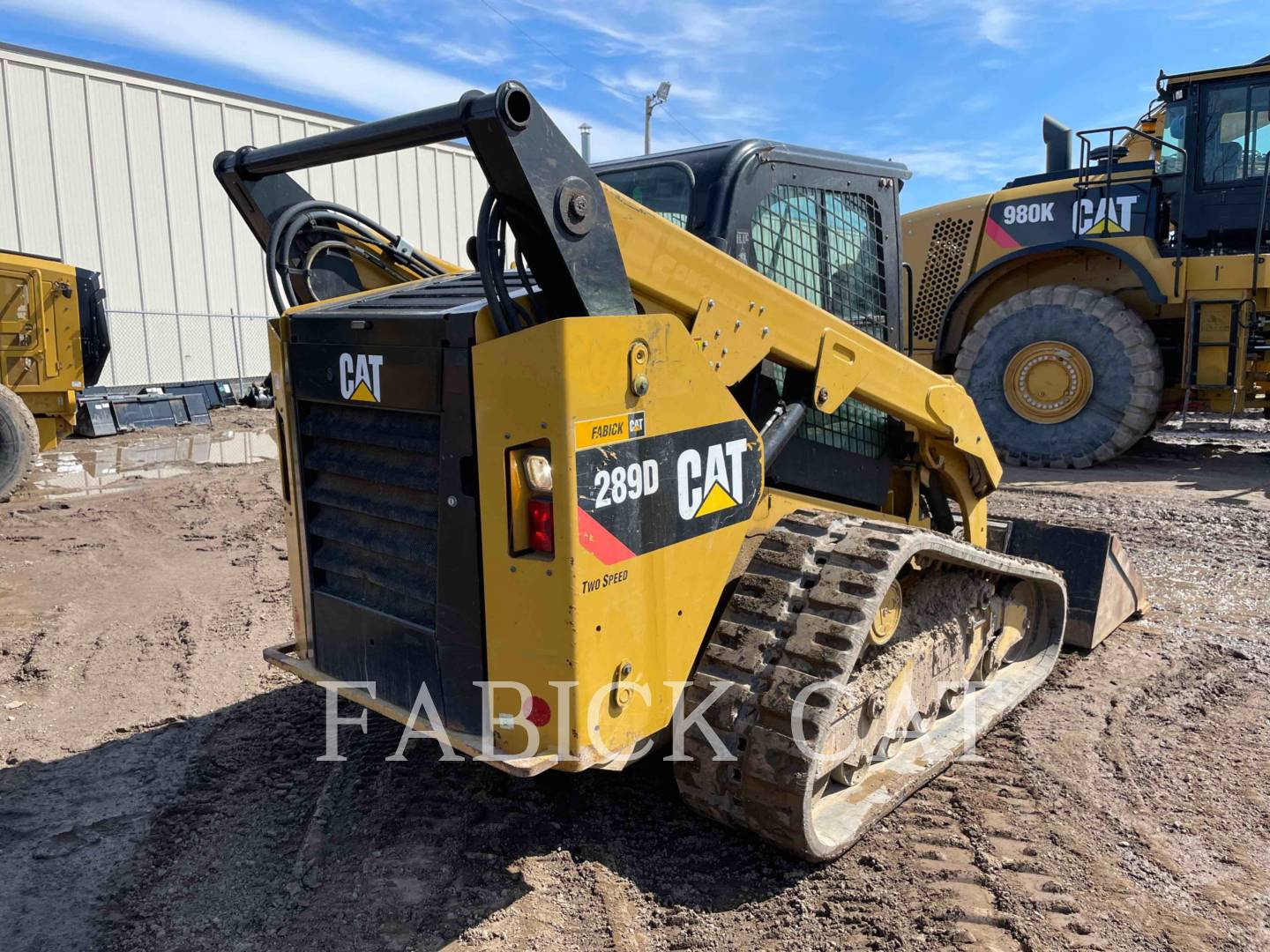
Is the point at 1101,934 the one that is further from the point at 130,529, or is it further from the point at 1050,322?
the point at 1050,322

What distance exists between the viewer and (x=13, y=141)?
50.6 feet

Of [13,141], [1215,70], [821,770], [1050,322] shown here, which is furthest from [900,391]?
[13,141]

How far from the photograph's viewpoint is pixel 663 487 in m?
2.54

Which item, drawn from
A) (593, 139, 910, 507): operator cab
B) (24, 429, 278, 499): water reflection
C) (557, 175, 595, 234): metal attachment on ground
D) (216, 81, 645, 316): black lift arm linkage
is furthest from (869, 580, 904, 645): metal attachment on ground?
(24, 429, 278, 499): water reflection

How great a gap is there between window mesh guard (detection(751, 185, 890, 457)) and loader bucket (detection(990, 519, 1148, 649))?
151 cm

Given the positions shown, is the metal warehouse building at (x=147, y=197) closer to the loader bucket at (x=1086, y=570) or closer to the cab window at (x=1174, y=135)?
the cab window at (x=1174, y=135)

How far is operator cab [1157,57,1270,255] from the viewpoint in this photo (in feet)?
30.8

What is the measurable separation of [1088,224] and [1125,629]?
6384 millimetres

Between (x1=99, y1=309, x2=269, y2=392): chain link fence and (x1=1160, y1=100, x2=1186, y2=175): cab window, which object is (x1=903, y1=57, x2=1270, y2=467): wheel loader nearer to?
(x1=1160, y1=100, x2=1186, y2=175): cab window

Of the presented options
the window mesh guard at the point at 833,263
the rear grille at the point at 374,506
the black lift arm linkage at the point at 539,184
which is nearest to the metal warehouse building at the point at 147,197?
the rear grille at the point at 374,506

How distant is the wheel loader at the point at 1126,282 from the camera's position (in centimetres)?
950

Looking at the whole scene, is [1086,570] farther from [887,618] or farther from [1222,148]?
[1222,148]

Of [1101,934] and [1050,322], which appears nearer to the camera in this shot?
[1101,934]

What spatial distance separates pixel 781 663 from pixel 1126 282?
9.12 m
